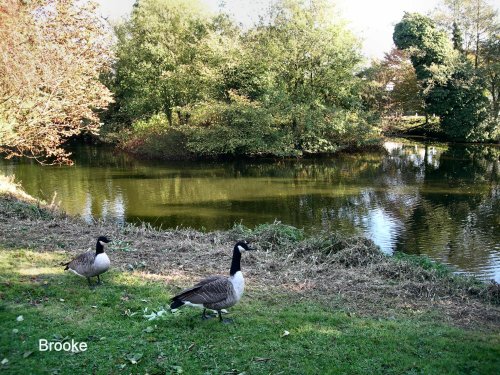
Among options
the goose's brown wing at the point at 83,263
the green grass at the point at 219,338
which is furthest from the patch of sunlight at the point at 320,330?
the goose's brown wing at the point at 83,263

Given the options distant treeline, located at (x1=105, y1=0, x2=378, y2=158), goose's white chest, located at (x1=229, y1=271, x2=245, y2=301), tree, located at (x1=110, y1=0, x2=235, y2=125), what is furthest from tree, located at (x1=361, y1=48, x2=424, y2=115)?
goose's white chest, located at (x1=229, y1=271, x2=245, y2=301)

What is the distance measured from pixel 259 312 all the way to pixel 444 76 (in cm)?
4701

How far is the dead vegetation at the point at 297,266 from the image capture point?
9367mm

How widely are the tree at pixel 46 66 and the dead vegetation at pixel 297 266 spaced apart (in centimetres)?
454

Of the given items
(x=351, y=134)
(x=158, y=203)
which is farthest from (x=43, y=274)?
(x=351, y=134)

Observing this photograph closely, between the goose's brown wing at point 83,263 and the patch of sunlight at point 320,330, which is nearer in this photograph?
the patch of sunlight at point 320,330

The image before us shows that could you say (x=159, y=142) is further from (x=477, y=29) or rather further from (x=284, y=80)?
(x=477, y=29)

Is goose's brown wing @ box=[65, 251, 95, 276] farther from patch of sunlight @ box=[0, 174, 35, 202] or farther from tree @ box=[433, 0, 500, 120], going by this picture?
tree @ box=[433, 0, 500, 120]

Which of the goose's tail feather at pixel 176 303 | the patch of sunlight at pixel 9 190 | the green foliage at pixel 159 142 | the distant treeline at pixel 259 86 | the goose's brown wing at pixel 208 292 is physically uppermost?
the distant treeline at pixel 259 86

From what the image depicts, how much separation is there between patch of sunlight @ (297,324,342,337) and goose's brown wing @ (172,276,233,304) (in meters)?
1.42

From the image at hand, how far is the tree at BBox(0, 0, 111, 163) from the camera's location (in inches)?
633

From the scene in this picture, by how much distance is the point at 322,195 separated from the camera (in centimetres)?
2723

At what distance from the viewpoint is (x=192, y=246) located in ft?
42.3

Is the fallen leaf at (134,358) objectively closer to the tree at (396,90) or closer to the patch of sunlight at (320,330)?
the patch of sunlight at (320,330)
